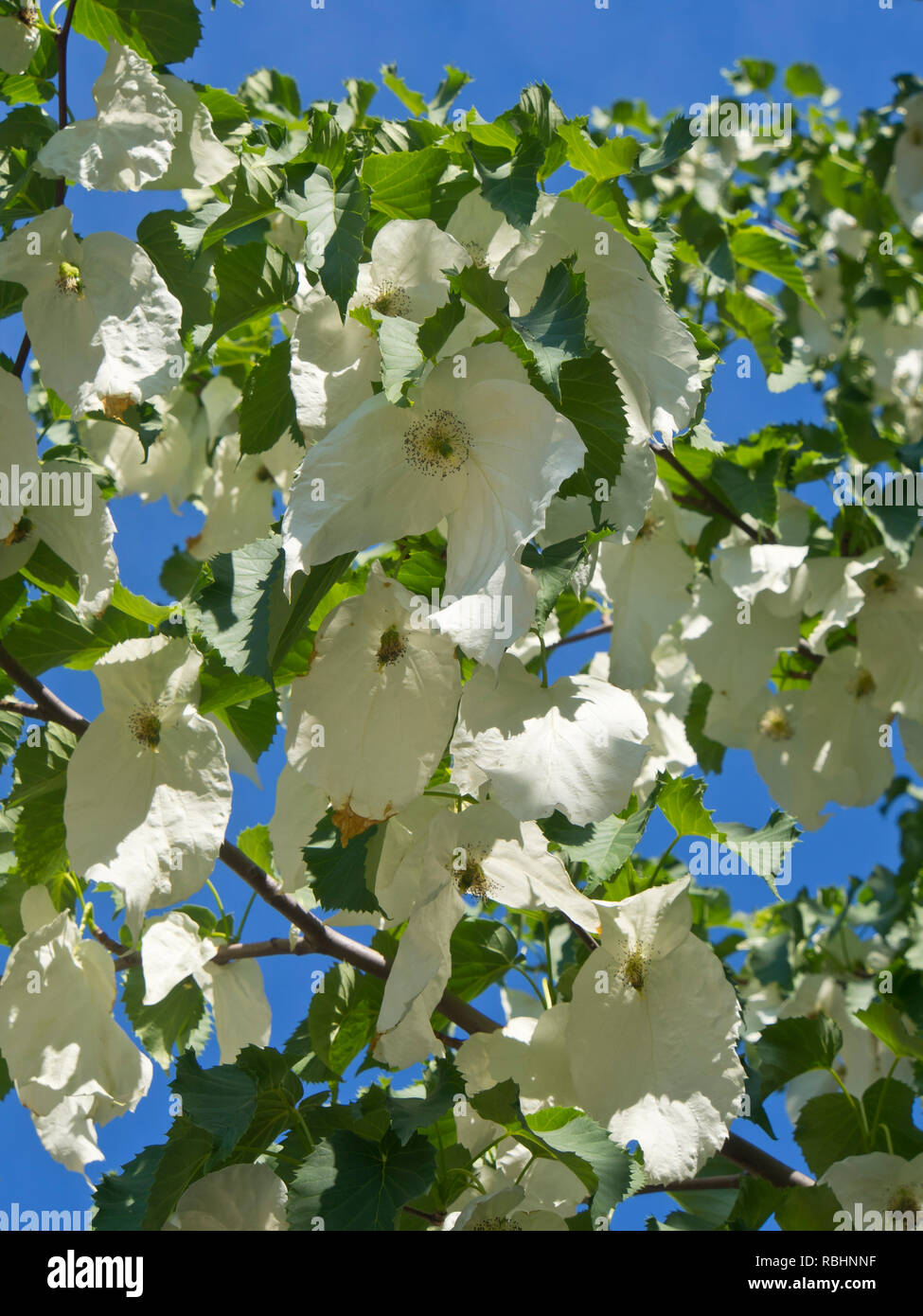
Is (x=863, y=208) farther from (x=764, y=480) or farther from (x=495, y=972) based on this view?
(x=495, y=972)

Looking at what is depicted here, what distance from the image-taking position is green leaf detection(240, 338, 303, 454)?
52.6 inches

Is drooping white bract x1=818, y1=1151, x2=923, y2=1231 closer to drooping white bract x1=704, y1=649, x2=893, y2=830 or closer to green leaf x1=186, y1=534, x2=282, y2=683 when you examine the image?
drooping white bract x1=704, y1=649, x2=893, y2=830

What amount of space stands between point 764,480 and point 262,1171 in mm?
1326

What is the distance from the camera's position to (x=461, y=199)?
4.39ft

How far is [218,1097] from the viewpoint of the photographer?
49.5 inches

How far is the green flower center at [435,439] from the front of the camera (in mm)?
1054

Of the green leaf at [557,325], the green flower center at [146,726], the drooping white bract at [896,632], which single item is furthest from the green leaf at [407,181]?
the drooping white bract at [896,632]

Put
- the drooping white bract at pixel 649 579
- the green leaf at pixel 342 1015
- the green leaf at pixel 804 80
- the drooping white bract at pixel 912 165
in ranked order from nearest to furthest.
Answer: the green leaf at pixel 342 1015
the drooping white bract at pixel 649 579
the drooping white bract at pixel 912 165
the green leaf at pixel 804 80

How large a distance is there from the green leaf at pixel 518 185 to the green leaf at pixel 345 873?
2.02 ft

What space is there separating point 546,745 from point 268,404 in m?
0.52

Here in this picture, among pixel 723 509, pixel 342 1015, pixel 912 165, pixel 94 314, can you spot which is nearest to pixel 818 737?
pixel 723 509

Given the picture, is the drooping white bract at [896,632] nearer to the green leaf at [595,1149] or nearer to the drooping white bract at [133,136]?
the green leaf at [595,1149]

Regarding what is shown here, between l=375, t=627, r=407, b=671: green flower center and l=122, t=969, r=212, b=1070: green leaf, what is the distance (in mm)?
730

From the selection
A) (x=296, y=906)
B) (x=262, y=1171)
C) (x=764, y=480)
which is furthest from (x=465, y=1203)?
(x=764, y=480)
